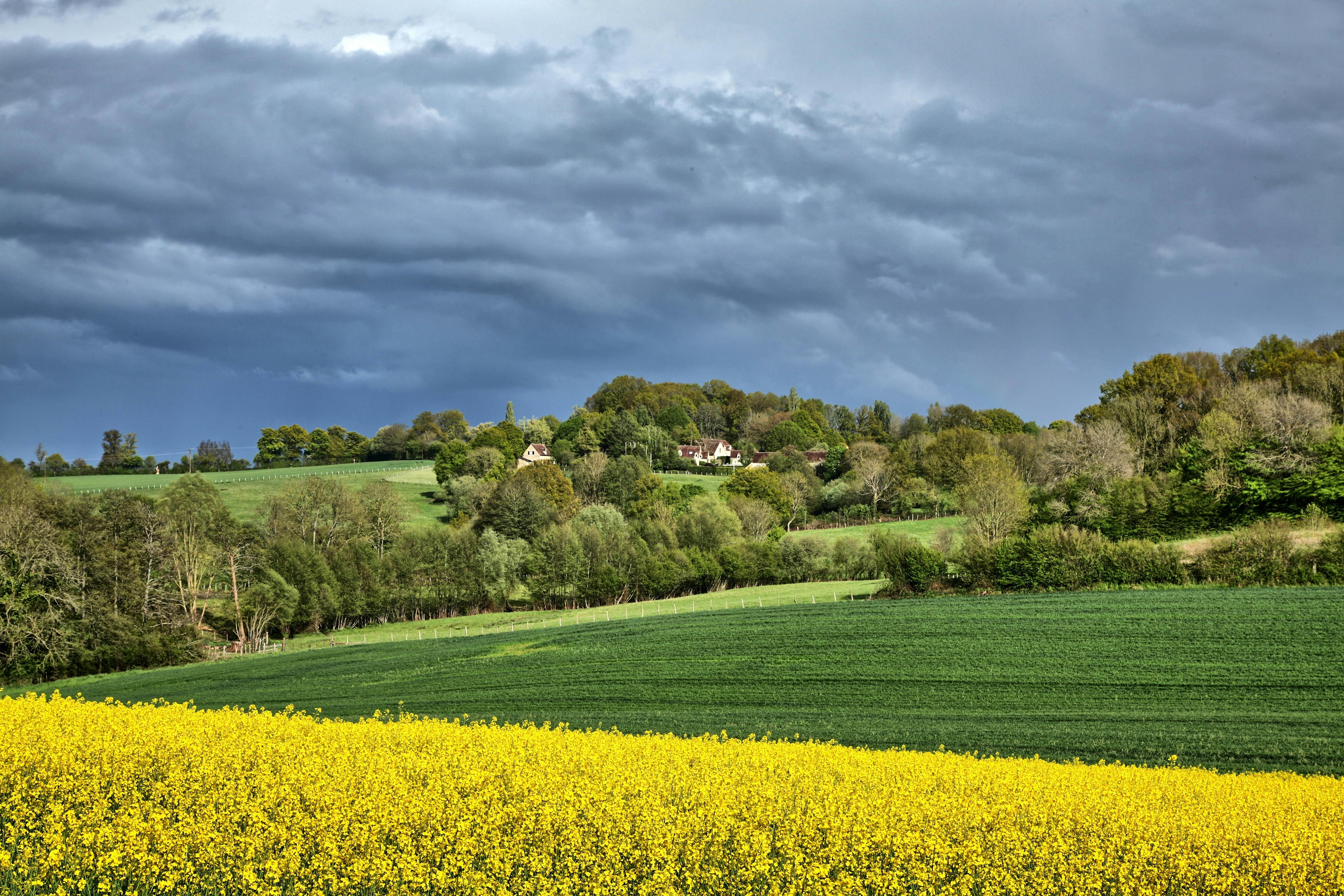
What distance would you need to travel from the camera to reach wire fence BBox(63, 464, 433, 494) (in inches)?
3947

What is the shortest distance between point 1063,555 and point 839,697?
23611 mm

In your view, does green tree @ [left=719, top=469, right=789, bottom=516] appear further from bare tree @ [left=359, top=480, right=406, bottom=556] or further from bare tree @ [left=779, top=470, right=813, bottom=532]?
bare tree @ [left=359, top=480, right=406, bottom=556]

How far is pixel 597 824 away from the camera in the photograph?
891 cm

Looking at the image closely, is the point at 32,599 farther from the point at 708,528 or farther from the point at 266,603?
the point at 708,528

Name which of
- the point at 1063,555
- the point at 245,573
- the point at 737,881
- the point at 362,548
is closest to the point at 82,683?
the point at 245,573

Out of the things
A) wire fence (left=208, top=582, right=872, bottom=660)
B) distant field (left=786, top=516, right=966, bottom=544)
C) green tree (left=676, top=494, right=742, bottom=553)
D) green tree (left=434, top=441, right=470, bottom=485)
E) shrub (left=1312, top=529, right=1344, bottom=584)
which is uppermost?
green tree (left=434, top=441, right=470, bottom=485)

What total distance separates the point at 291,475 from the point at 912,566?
105849mm

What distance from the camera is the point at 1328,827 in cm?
943

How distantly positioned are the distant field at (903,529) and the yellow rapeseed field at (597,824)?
213 feet

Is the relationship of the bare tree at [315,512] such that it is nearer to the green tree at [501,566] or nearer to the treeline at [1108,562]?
the green tree at [501,566]

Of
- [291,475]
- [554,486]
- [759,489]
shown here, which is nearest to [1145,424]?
[759,489]

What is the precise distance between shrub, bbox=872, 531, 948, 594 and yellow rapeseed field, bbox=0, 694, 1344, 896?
37305mm

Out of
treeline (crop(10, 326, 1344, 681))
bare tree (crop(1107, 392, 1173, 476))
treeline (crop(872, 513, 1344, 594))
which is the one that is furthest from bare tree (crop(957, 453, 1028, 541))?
bare tree (crop(1107, 392, 1173, 476))

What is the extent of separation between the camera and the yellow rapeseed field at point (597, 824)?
8.13 metres
